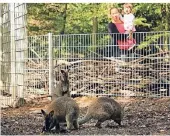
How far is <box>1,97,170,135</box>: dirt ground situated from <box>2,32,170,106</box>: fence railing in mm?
444

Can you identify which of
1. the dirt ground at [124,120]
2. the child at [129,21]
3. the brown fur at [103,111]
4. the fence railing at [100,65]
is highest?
the child at [129,21]

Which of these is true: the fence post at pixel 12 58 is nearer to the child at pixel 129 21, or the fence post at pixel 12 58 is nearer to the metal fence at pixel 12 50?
the metal fence at pixel 12 50

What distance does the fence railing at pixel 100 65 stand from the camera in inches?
403

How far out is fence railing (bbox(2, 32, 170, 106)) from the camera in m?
10.2

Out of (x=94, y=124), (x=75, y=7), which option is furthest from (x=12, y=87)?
(x=94, y=124)

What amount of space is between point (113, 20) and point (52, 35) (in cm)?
166

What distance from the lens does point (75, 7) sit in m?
10.4

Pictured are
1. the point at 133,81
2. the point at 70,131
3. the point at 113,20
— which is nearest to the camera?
the point at 70,131

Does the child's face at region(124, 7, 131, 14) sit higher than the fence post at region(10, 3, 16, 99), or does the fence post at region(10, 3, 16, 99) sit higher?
the child's face at region(124, 7, 131, 14)

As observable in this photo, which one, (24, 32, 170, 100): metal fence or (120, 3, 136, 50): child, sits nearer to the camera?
(120, 3, 136, 50): child

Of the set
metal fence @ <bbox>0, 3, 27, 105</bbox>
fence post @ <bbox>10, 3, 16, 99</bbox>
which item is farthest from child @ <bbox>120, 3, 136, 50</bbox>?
fence post @ <bbox>10, 3, 16, 99</bbox>

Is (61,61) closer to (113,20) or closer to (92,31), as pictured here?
(92,31)

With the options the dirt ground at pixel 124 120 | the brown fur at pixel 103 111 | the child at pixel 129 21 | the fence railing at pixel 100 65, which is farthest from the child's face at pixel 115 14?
the brown fur at pixel 103 111

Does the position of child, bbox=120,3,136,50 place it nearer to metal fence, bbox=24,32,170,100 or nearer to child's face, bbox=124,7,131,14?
child's face, bbox=124,7,131,14
